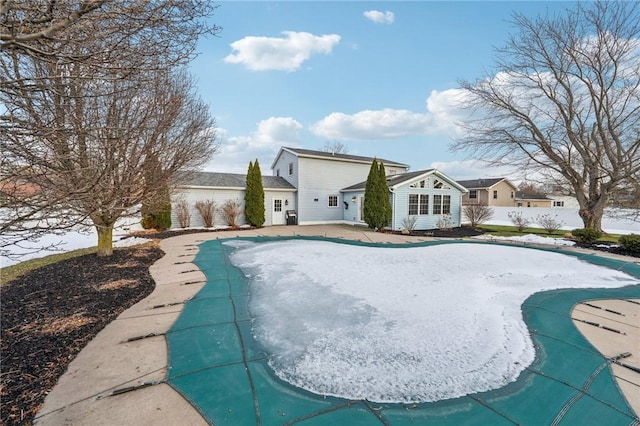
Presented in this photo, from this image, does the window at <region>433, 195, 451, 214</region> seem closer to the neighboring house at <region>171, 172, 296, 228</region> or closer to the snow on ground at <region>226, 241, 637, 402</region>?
the snow on ground at <region>226, 241, 637, 402</region>

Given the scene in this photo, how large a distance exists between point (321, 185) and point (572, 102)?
13.8m

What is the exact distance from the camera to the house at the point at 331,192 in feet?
51.2

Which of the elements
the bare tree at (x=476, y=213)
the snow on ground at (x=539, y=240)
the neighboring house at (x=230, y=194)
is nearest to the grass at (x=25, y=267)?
the neighboring house at (x=230, y=194)

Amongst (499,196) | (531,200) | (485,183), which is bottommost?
(531,200)

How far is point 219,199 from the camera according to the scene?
16.4 m

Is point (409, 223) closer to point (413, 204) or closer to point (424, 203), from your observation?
point (413, 204)

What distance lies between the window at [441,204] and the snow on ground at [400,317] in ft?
24.9

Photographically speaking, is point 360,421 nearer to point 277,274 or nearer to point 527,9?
point 277,274

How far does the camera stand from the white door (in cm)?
1778

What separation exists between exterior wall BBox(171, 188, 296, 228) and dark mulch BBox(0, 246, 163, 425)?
796 centimetres

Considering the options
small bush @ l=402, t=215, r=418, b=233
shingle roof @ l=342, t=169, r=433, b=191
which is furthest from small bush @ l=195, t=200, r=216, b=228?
small bush @ l=402, t=215, r=418, b=233

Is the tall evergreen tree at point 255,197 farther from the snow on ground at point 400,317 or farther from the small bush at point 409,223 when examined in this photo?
the small bush at point 409,223

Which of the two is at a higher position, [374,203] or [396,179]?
[396,179]

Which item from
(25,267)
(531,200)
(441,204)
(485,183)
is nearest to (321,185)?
(441,204)
